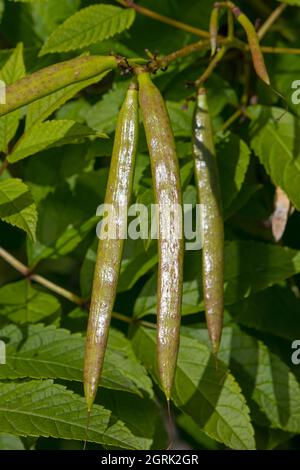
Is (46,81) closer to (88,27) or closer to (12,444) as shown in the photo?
(88,27)

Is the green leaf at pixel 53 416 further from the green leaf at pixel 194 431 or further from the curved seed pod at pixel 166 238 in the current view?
the green leaf at pixel 194 431

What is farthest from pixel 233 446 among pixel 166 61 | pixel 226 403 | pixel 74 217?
pixel 166 61

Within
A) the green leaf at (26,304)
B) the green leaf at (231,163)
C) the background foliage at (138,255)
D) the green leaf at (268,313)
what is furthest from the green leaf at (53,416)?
the green leaf at (231,163)

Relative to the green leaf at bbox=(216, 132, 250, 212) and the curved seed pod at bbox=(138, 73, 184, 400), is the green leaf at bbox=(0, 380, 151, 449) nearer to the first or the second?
the curved seed pod at bbox=(138, 73, 184, 400)

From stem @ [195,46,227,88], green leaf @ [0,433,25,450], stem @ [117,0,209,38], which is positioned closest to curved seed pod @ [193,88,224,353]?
stem @ [195,46,227,88]

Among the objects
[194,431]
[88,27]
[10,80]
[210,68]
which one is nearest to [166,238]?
[210,68]
